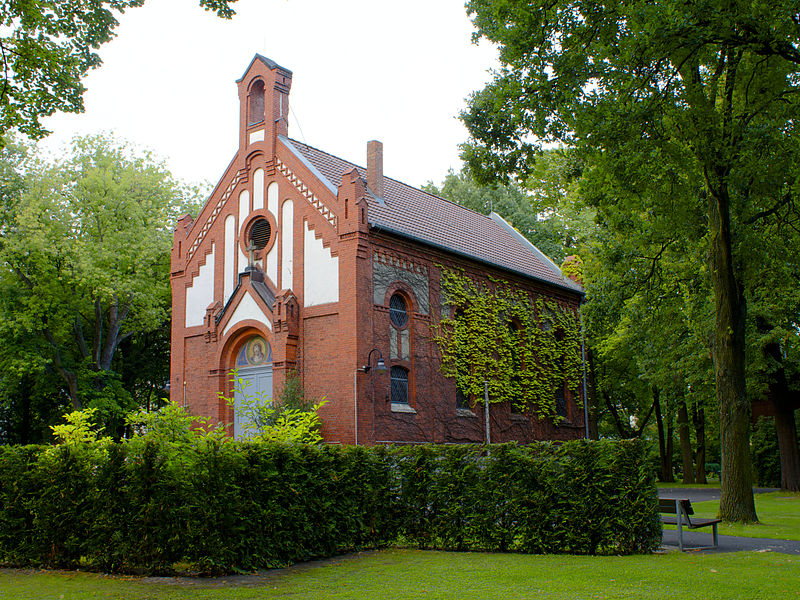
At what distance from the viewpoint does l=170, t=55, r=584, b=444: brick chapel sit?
66.4ft

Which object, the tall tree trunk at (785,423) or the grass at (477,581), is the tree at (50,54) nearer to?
the grass at (477,581)

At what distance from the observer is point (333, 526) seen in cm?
1150

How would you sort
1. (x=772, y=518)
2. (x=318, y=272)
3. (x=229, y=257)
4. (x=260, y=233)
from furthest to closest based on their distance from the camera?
(x=229, y=257)
(x=260, y=233)
(x=318, y=272)
(x=772, y=518)

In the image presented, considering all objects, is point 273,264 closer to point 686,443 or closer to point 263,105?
point 263,105

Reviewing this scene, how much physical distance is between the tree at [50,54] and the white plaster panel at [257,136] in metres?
12.5

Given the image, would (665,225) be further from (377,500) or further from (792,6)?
(377,500)

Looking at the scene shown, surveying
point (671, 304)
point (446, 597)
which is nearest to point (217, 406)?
point (671, 304)

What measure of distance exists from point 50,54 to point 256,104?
14.0 m

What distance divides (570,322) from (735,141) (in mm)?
16352

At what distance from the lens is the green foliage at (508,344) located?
77.1 ft

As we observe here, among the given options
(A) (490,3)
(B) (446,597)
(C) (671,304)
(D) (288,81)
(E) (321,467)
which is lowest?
(B) (446,597)

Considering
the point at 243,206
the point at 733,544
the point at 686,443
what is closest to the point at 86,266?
the point at 243,206

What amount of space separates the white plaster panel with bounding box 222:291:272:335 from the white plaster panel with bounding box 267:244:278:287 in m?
0.85

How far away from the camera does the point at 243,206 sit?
23.6 metres
